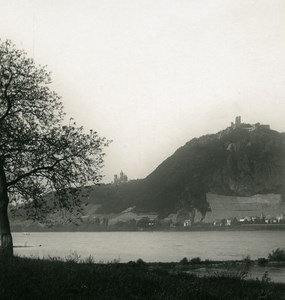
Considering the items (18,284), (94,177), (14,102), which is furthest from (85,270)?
(14,102)

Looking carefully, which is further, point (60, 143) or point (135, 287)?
point (60, 143)

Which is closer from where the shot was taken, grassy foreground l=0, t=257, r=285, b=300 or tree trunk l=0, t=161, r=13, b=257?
grassy foreground l=0, t=257, r=285, b=300

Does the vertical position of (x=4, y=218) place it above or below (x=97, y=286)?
above

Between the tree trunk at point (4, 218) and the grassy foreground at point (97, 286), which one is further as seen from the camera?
the tree trunk at point (4, 218)

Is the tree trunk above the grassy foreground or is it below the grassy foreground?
above

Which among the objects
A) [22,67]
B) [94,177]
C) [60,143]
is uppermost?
[22,67]

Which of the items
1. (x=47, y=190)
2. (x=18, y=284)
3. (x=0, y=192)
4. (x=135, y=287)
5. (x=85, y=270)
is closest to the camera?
(x=18, y=284)

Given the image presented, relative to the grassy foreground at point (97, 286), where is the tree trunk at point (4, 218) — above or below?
above

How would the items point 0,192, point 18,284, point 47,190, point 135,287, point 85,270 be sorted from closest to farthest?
point 18,284 → point 135,287 → point 85,270 → point 0,192 → point 47,190

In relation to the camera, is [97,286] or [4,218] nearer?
[97,286]

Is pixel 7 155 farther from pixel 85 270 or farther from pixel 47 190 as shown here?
pixel 85 270

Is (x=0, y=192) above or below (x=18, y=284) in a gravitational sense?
above
